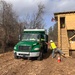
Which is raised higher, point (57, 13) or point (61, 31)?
point (57, 13)

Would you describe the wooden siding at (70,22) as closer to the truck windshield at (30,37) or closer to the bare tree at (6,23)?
the truck windshield at (30,37)

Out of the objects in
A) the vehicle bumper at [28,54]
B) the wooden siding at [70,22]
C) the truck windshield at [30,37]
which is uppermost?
the wooden siding at [70,22]

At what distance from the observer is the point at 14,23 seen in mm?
39188

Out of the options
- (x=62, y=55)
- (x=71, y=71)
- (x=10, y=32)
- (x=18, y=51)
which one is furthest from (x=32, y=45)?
(x=10, y=32)

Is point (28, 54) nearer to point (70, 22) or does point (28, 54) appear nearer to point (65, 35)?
point (65, 35)

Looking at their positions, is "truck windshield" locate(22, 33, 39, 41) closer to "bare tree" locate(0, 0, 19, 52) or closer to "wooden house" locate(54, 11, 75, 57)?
"wooden house" locate(54, 11, 75, 57)

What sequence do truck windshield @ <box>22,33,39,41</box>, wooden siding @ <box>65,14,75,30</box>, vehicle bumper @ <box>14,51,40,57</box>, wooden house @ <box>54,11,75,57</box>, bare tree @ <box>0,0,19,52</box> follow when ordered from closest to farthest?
vehicle bumper @ <box>14,51,40,57</box> → truck windshield @ <box>22,33,39,41</box> → wooden house @ <box>54,11,75,57</box> → wooden siding @ <box>65,14,75,30</box> → bare tree @ <box>0,0,19,52</box>

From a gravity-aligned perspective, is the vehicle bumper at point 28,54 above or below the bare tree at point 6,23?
below

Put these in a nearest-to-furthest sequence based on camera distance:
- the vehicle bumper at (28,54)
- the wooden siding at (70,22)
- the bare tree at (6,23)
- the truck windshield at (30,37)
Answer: the vehicle bumper at (28,54) → the truck windshield at (30,37) → the wooden siding at (70,22) → the bare tree at (6,23)

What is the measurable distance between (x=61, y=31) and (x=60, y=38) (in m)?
1.08

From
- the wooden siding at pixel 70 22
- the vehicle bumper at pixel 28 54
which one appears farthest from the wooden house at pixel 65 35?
the vehicle bumper at pixel 28 54

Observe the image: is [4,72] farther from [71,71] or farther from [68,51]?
[68,51]

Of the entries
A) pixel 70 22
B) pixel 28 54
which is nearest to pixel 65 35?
pixel 70 22

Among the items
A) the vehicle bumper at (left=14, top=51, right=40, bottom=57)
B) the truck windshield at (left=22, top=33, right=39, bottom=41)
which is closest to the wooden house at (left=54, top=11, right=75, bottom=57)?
the truck windshield at (left=22, top=33, right=39, bottom=41)
